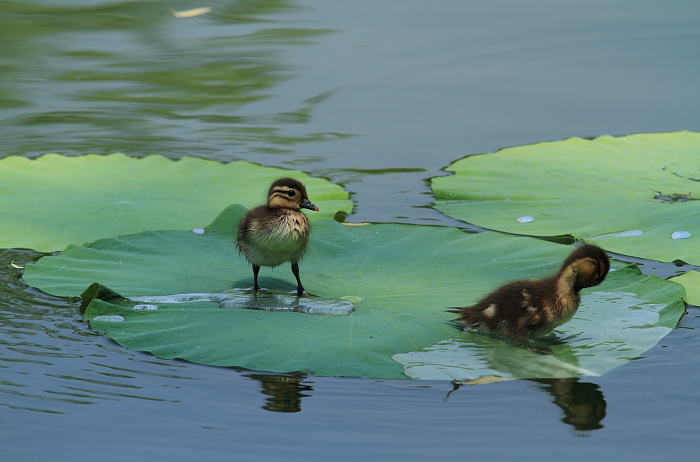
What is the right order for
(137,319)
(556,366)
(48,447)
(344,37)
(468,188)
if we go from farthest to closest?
(344,37) → (468,188) → (137,319) → (556,366) → (48,447)

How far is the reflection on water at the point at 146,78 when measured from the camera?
8.25 meters

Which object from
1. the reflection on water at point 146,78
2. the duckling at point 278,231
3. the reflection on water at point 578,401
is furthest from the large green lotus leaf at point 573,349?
the reflection on water at point 146,78

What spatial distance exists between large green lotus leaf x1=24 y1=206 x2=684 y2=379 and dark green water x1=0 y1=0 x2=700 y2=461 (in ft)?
0.45

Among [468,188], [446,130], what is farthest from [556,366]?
[446,130]

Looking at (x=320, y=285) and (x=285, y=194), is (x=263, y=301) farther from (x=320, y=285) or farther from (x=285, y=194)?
(x=285, y=194)

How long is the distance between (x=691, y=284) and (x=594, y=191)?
5.82ft

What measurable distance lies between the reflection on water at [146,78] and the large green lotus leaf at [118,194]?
2.27 feet

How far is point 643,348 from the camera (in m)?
4.12

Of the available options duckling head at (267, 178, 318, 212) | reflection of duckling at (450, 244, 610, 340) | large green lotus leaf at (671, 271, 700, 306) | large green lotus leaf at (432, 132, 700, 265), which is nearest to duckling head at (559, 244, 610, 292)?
reflection of duckling at (450, 244, 610, 340)

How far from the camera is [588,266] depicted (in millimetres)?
4328

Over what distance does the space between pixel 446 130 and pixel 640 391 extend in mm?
5053

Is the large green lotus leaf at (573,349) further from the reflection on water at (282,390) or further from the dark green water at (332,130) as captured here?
the reflection on water at (282,390)

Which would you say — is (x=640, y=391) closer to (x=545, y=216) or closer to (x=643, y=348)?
(x=643, y=348)

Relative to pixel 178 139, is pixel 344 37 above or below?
above
